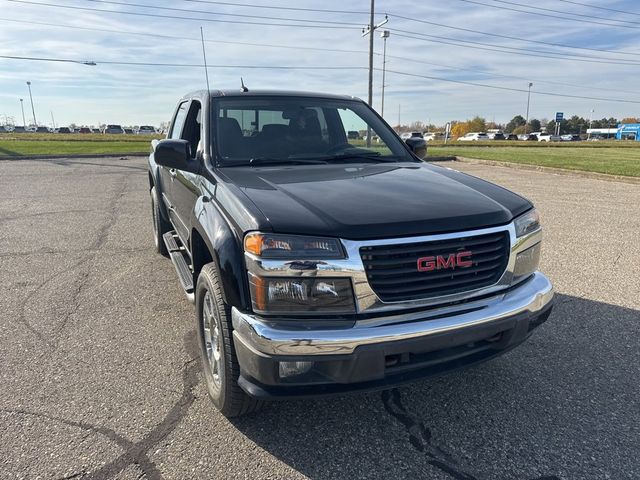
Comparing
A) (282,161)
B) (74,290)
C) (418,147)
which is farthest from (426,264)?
(74,290)

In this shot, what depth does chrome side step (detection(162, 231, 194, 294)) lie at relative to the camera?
134 inches

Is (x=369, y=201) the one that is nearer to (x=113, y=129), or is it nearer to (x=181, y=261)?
(x=181, y=261)

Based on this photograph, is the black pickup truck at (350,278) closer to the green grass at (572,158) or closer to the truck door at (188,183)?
the truck door at (188,183)

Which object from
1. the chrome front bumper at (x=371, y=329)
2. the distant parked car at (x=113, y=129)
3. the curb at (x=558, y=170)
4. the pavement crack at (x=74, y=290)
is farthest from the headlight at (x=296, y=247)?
the distant parked car at (x=113, y=129)

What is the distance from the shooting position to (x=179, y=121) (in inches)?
187

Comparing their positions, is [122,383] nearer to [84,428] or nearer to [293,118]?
[84,428]

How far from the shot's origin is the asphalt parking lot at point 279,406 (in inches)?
91.6

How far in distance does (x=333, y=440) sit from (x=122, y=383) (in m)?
1.47

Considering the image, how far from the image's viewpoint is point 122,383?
303 cm

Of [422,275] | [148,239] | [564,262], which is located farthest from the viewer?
[148,239]

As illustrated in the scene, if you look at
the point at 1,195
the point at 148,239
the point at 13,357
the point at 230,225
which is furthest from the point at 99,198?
the point at 230,225

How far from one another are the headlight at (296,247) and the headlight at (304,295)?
11cm

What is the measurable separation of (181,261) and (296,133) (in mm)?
1490

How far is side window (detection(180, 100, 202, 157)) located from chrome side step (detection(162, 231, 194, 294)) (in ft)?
3.05
